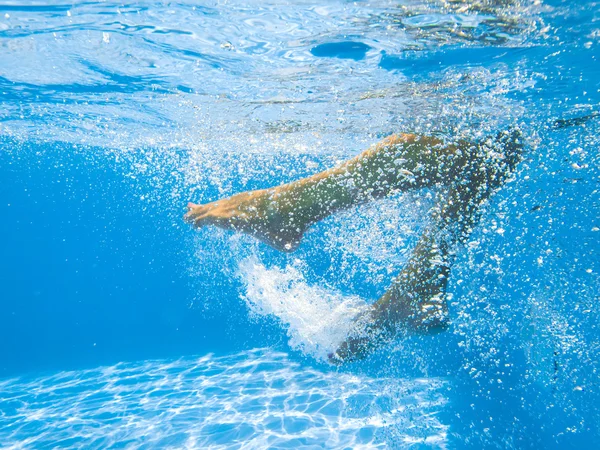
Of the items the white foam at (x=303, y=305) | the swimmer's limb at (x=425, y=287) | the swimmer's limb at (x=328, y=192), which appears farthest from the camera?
the white foam at (x=303, y=305)

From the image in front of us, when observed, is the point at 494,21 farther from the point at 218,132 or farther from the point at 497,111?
the point at 218,132

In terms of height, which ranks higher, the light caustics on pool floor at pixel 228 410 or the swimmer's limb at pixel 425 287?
the swimmer's limb at pixel 425 287

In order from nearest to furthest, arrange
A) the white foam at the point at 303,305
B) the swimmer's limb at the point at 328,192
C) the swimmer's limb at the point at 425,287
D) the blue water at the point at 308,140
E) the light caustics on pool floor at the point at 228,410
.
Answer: the swimmer's limb at the point at 425,287 → the swimmer's limb at the point at 328,192 → the blue water at the point at 308,140 → the white foam at the point at 303,305 → the light caustics on pool floor at the point at 228,410

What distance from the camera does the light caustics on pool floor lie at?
349 inches

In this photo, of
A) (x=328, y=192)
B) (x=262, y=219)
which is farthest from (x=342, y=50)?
(x=262, y=219)

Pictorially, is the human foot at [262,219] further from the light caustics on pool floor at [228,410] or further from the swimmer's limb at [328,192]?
the light caustics on pool floor at [228,410]

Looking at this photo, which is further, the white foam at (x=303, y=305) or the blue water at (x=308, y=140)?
the white foam at (x=303, y=305)

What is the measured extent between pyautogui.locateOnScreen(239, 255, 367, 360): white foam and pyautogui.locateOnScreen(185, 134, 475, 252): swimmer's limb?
98.7 inches

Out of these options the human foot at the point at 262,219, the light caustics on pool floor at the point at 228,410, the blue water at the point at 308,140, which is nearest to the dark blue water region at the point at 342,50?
the blue water at the point at 308,140

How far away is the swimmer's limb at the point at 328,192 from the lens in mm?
5590

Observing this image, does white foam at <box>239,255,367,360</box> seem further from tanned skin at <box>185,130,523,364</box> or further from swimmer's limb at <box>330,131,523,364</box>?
tanned skin at <box>185,130,523,364</box>

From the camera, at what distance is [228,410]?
1041 centimetres

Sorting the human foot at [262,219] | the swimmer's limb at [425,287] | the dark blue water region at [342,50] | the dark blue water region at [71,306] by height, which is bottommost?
the dark blue water region at [71,306]

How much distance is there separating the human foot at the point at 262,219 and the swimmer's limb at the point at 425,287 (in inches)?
64.3
